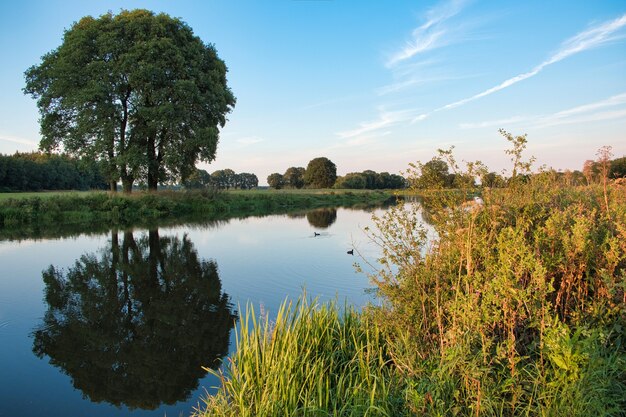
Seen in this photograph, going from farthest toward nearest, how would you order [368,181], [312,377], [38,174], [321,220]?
[368,181] → [38,174] → [321,220] → [312,377]

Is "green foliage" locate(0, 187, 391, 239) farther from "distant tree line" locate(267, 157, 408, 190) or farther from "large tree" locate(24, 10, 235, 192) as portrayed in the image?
"distant tree line" locate(267, 157, 408, 190)

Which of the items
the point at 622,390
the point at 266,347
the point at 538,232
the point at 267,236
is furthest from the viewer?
the point at 267,236

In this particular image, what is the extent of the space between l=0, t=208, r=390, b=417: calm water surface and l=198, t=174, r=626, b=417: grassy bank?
1.29 meters

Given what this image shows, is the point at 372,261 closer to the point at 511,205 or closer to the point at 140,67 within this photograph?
the point at 511,205

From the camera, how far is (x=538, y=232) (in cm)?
471

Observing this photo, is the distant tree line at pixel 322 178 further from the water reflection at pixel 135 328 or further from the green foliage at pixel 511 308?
the green foliage at pixel 511 308

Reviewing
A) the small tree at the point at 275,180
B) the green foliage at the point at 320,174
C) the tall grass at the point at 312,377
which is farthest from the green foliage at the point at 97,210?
the small tree at the point at 275,180

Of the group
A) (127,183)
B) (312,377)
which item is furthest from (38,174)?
(312,377)

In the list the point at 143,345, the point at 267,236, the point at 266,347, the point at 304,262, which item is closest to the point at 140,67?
the point at 267,236

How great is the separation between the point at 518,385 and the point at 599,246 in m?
1.91

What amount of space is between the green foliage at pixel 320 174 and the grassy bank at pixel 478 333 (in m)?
116

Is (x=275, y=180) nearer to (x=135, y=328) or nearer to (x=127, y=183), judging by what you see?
(x=127, y=183)

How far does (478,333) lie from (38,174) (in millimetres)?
75672

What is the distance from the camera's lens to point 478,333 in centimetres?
422
